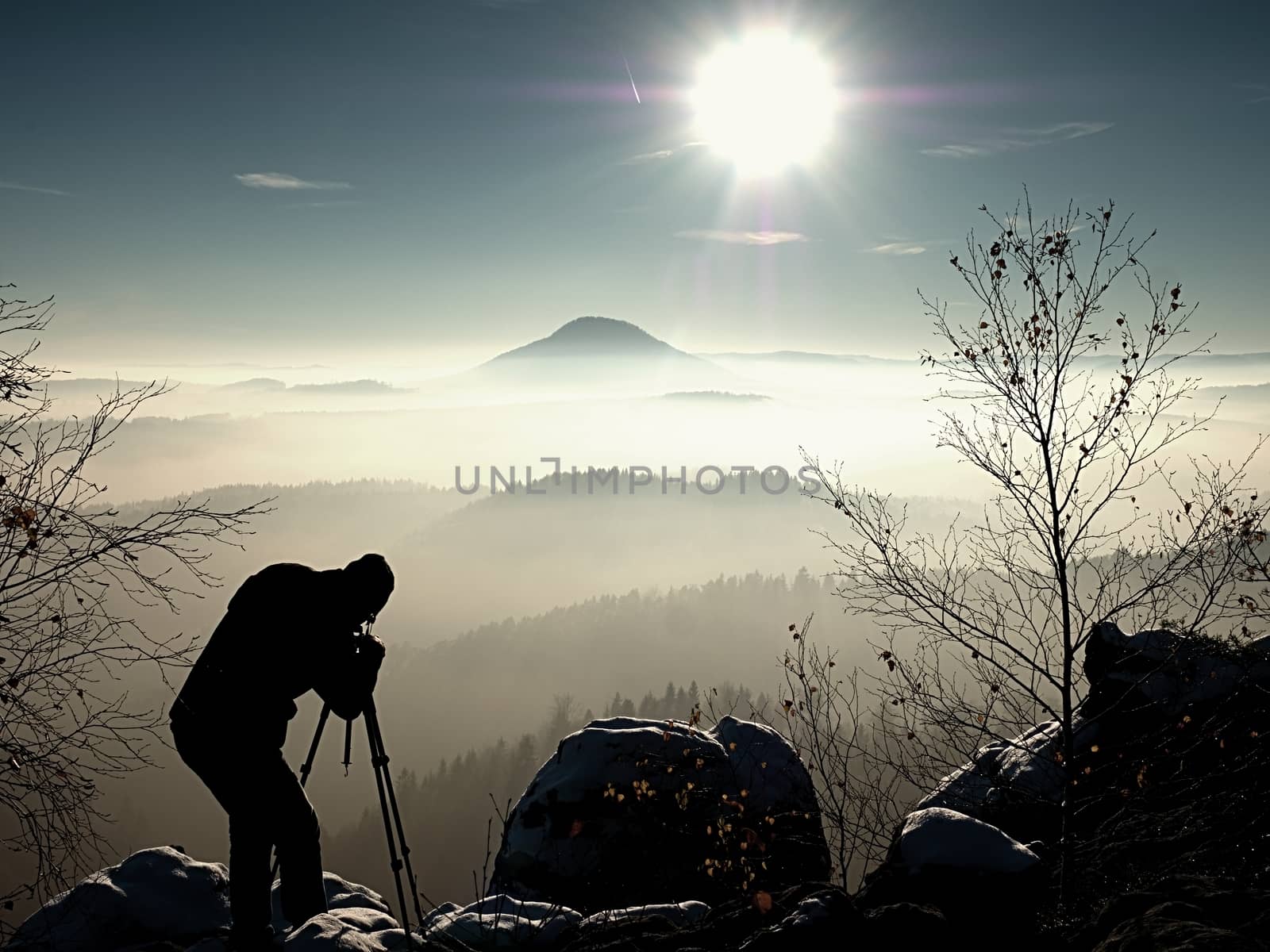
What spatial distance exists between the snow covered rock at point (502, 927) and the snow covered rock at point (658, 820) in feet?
10.1

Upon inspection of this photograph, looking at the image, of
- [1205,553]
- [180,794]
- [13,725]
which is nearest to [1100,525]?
[1205,553]

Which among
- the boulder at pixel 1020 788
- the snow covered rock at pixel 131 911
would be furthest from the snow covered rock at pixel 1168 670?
the snow covered rock at pixel 131 911

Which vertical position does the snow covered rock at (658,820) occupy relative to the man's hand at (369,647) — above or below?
below

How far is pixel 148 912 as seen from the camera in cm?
758

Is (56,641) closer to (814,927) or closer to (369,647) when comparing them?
(369,647)

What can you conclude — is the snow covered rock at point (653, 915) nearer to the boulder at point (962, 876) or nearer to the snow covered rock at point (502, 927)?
the snow covered rock at point (502, 927)

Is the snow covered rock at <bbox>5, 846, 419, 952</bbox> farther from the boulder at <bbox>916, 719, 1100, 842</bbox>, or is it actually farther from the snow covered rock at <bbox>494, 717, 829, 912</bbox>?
the boulder at <bbox>916, 719, 1100, 842</bbox>

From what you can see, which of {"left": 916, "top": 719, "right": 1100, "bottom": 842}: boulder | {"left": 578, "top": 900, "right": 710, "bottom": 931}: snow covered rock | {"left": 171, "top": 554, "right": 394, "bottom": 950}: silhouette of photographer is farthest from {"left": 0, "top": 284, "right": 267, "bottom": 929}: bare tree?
{"left": 916, "top": 719, "right": 1100, "bottom": 842}: boulder

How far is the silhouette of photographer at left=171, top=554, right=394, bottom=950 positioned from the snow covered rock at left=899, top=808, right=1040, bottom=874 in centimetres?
460

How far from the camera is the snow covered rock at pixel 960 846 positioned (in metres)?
5.66

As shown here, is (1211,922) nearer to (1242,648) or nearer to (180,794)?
(1242,648)

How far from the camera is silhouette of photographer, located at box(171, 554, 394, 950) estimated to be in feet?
21.3

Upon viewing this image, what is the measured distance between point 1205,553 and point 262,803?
9.78 m

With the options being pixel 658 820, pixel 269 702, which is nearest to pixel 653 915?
pixel 269 702
